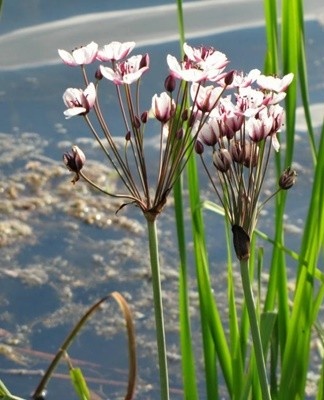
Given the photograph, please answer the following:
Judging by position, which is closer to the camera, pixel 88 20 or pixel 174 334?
pixel 174 334

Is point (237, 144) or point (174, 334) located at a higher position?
point (237, 144)

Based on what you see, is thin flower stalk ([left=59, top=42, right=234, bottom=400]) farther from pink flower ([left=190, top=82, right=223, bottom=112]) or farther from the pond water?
the pond water

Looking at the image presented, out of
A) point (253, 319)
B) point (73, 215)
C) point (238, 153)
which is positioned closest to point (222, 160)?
point (238, 153)

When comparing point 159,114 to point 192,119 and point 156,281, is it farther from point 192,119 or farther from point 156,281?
point 156,281

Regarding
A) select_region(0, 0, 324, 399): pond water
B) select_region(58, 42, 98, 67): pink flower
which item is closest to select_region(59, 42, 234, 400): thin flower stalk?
select_region(58, 42, 98, 67): pink flower

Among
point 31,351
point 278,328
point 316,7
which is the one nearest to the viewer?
point 278,328

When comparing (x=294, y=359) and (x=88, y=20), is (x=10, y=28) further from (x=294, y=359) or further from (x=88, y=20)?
(x=294, y=359)

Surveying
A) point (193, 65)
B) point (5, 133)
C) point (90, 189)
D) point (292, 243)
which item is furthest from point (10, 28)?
point (193, 65)
